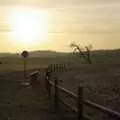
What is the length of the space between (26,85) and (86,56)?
244ft

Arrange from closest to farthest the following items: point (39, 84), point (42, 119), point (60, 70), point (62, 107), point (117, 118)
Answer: point (117, 118) < point (42, 119) < point (62, 107) < point (39, 84) < point (60, 70)

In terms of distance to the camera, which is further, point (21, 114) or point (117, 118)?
point (21, 114)

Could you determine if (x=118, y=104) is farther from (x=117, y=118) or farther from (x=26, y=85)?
(x=26, y=85)

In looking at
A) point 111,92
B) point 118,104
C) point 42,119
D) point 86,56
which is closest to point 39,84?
point 111,92

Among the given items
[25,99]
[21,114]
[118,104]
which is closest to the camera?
[21,114]

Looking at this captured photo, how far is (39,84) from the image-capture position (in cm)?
2914

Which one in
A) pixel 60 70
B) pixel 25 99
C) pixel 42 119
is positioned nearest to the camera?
pixel 42 119

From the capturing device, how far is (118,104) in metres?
19.9

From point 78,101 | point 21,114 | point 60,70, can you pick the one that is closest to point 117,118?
point 78,101

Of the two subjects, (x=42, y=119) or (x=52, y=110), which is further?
(x=52, y=110)

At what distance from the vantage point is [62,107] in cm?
1767

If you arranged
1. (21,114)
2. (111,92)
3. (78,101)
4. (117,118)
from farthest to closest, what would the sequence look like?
(111,92)
(21,114)
(78,101)
(117,118)

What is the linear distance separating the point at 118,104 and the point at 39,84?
32.6ft

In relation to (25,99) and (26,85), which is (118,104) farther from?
A: (26,85)
